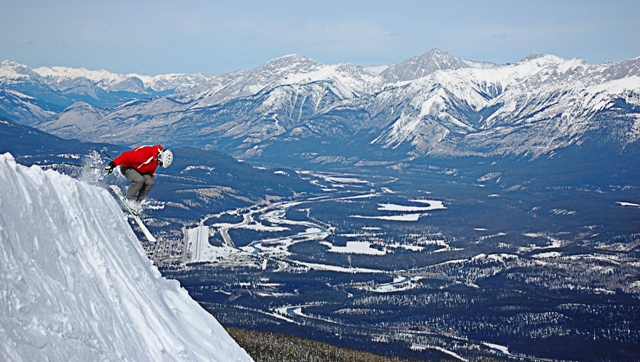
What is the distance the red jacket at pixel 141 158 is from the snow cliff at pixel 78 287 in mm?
1438

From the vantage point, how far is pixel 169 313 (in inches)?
781

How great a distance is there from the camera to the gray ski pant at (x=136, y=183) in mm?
21000

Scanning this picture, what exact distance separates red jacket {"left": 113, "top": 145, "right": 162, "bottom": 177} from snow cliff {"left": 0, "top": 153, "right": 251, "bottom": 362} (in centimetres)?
144

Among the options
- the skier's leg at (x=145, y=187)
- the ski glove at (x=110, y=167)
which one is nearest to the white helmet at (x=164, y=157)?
the skier's leg at (x=145, y=187)

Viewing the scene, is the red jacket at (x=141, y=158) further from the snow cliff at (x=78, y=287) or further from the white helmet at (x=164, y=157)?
the snow cliff at (x=78, y=287)

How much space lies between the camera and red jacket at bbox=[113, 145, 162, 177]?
20.7 meters

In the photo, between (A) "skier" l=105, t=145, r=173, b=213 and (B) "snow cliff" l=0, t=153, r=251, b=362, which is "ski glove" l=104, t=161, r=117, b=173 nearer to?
(A) "skier" l=105, t=145, r=173, b=213

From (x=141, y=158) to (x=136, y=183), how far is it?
79cm

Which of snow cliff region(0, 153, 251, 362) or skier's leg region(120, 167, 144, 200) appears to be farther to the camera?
skier's leg region(120, 167, 144, 200)

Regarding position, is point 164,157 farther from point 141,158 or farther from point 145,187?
point 145,187

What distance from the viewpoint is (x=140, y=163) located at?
2086 centimetres

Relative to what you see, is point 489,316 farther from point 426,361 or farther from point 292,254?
point 292,254

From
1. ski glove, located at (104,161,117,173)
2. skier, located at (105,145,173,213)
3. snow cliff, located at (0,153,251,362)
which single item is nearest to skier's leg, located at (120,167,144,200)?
skier, located at (105,145,173,213)

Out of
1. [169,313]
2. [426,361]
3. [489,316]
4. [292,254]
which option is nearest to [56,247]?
[169,313]
